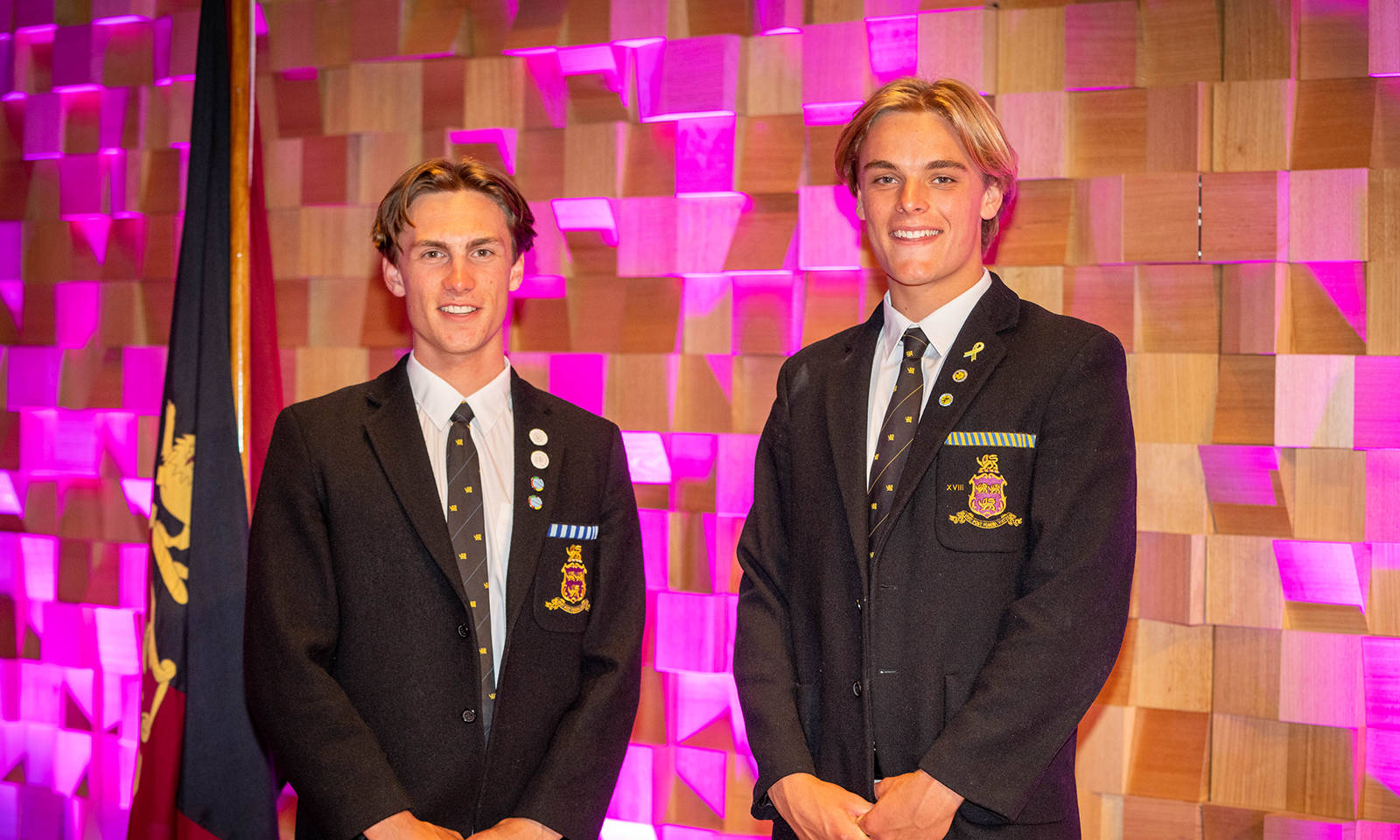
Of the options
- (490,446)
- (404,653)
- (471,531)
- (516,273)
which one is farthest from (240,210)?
(404,653)

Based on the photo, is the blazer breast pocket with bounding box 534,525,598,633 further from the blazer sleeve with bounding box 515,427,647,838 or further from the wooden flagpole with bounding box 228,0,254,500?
the wooden flagpole with bounding box 228,0,254,500

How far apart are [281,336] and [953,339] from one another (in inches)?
88.2

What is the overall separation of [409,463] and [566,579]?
361mm

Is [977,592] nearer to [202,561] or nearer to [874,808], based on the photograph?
[874,808]

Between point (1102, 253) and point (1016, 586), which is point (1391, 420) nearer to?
point (1102, 253)

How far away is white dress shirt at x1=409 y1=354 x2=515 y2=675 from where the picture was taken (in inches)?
77.7

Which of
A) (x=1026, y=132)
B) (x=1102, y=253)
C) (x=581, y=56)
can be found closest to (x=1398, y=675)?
(x=1102, y=253)

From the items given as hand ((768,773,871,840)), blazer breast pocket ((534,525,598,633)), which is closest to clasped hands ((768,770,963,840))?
hand ((768,773,871,840))

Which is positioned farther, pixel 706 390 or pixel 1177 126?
pixel 706 390

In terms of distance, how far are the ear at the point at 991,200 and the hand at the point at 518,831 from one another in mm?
1381

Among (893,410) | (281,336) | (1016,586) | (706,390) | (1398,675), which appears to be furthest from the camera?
(281,336)

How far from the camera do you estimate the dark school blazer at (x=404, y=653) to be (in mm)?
1849

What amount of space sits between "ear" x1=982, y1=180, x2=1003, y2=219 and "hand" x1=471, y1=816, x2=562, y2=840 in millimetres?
1381

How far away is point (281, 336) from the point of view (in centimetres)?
330
